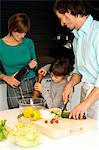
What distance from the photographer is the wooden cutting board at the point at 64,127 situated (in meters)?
1.39

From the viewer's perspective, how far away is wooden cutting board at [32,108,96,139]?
1390 mm

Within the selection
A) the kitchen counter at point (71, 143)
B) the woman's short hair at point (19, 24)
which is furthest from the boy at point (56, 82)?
the kitchen counter at point (71, 143)

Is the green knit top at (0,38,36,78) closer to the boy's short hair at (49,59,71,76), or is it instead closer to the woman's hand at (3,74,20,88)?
the woman's hand at (3,74,20,88)

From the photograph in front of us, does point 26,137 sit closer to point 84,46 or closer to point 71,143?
point 71,143

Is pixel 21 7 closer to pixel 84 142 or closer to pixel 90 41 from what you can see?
pixel 90 41

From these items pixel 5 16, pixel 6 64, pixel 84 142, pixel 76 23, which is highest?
pixel 5 16

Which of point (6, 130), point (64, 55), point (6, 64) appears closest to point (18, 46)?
point (6, 64)

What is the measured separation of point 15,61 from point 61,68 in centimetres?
38

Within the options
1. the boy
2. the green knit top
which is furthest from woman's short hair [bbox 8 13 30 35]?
the boy

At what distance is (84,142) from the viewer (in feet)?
4.43

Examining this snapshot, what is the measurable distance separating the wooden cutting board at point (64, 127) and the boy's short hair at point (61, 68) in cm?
84

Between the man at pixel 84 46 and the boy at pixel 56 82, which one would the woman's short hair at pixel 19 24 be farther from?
the man at pixel 84 46

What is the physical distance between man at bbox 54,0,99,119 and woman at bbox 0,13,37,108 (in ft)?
2.27

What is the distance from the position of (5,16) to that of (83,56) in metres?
1.58
